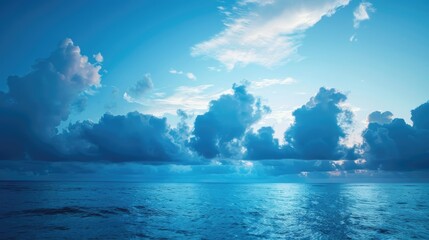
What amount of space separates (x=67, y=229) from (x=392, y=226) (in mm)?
49508

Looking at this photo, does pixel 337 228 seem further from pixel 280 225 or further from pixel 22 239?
pixel 22 239

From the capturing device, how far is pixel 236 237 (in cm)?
3222

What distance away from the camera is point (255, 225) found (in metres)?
40.8

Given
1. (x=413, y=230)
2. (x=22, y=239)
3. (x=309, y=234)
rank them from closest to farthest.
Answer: (x=22, y=239), (x=309, y=234), (x=413, y=230)

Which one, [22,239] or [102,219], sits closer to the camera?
[22,239]

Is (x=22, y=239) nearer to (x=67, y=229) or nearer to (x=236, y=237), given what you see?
(x=67, y=229)

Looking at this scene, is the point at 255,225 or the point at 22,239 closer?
the point at 22,239

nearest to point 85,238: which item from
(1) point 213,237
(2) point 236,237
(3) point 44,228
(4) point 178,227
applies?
(3) point 44,228

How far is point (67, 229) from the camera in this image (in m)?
36.1

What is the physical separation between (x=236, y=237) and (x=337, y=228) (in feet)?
55.4

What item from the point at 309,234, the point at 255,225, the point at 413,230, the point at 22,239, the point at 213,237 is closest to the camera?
the point at 22,239

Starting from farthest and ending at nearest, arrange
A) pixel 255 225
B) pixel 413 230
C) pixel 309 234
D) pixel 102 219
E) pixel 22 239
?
pixel 102 219 → pixel 255 225 → pixel 413 230 → pixel 309 234 → pixel 22 239

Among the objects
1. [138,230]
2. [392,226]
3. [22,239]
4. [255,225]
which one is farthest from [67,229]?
[392,226]

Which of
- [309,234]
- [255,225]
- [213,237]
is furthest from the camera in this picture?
[255,225]
